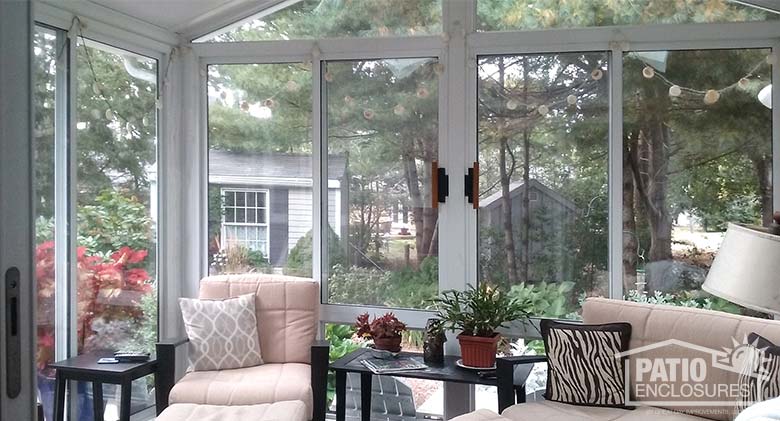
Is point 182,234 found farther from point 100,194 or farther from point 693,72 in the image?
point 693,72

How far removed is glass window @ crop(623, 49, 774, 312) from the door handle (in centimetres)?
303

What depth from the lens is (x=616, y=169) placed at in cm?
344

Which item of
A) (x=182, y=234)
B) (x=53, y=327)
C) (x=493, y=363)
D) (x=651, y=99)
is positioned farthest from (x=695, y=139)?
(x=53, y=327)

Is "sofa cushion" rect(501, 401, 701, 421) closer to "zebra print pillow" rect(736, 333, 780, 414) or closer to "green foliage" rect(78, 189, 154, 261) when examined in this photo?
"zebra print pillow" rect(736, 333, 780, 414)

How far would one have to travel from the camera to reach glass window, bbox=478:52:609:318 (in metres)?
3.49

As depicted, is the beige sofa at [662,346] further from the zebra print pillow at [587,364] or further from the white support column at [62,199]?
the white support column at [62,199]

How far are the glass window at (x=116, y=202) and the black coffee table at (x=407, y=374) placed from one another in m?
1.20

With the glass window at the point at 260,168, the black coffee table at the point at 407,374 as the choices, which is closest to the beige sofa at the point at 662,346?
the black coffee table at the point at 407,374

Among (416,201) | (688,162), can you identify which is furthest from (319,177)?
(688,162)

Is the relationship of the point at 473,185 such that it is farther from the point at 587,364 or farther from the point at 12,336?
the point at 12,336

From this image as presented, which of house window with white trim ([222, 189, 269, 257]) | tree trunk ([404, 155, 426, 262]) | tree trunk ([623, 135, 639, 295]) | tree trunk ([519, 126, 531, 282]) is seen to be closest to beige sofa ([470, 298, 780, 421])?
tree trunk ([623, 135, 639, 295])

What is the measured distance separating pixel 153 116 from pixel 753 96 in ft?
10.6

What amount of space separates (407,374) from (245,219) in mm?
1445

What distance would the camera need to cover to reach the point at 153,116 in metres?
3.90
